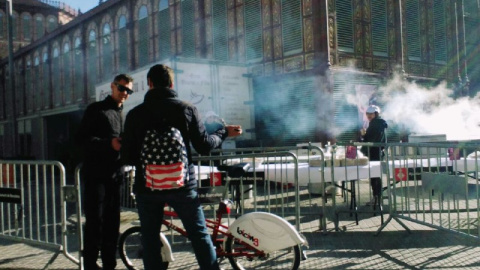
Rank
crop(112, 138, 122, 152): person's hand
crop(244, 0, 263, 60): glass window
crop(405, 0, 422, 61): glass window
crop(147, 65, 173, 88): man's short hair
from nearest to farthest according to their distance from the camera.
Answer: crop(147, 65, 173, 88): man's short hair → crop(112, 138, 122, 152): person's hand → crop(244, 0, 263, 60): glass window → crop(405, 0, 422, 61): glass window

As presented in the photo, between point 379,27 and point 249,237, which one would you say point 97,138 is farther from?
point 379,27

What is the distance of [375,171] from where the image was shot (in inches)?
267

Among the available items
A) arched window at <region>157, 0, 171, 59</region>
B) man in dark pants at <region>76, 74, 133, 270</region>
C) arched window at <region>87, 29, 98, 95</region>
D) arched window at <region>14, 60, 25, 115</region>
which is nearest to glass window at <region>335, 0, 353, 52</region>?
arched window at <region>157, 0, 171, 59</region>

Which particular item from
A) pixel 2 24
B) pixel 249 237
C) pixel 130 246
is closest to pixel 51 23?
pixel 2 24

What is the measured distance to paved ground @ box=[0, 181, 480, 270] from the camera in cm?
A: 476

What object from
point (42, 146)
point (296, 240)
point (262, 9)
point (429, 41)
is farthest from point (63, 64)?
point (296, 240)

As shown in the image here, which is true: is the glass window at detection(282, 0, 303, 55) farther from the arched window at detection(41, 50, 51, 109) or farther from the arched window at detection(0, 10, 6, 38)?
the arched window at detection(0, 10, 6, 38)

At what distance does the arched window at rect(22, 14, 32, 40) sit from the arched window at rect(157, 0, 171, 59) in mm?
30251

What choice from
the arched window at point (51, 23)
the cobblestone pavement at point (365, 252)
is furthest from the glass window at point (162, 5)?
the arched window at point (51, 23)

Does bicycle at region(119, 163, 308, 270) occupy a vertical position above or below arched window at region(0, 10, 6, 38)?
below

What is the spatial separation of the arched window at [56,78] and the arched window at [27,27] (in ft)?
57.3

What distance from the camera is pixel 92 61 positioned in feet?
87.6

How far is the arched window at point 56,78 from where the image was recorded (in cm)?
3050

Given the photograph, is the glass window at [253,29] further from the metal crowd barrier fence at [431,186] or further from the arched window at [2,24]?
the arched window at [2,24]
